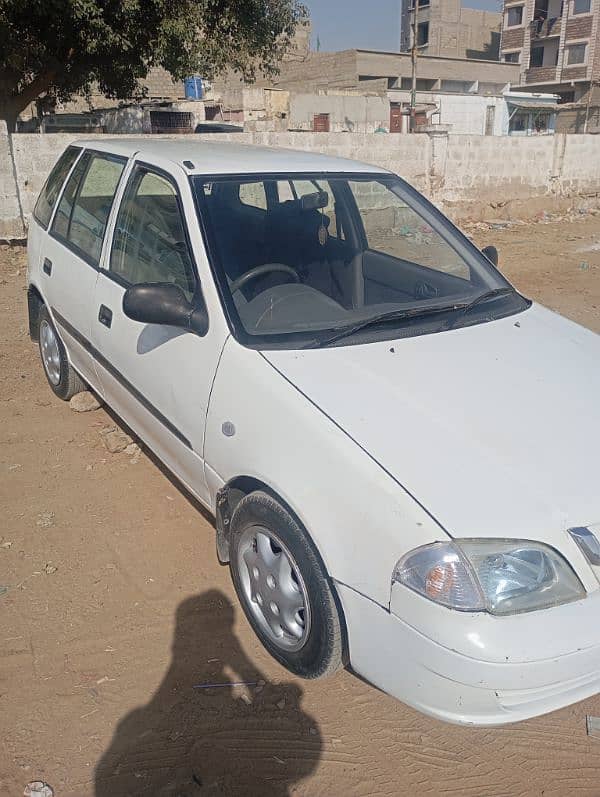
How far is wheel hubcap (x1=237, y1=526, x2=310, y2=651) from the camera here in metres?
2.30

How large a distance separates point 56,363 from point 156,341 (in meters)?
1.93

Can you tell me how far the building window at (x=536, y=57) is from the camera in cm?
6400

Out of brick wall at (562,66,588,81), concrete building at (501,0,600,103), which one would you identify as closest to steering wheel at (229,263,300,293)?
concrete building at (501,0,600,103)

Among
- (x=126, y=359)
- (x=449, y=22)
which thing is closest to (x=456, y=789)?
(x=126, y=359)

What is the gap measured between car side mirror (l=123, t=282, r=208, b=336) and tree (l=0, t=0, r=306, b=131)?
386 inches

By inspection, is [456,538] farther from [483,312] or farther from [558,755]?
[483,312]

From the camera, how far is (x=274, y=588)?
2.40m

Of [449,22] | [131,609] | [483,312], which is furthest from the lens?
[449,22]

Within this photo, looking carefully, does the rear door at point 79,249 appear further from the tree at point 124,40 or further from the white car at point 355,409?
the tree at point 124,40

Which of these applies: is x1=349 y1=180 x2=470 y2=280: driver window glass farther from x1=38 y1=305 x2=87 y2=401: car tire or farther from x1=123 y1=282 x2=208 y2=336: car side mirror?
x1=38 y1=305 x2=87 y2=401: car tire

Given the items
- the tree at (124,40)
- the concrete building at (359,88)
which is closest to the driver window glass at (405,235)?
the tree at (124,40)

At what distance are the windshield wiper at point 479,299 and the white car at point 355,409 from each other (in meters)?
0.01

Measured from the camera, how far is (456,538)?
1836 mm

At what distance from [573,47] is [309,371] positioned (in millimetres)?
69847
